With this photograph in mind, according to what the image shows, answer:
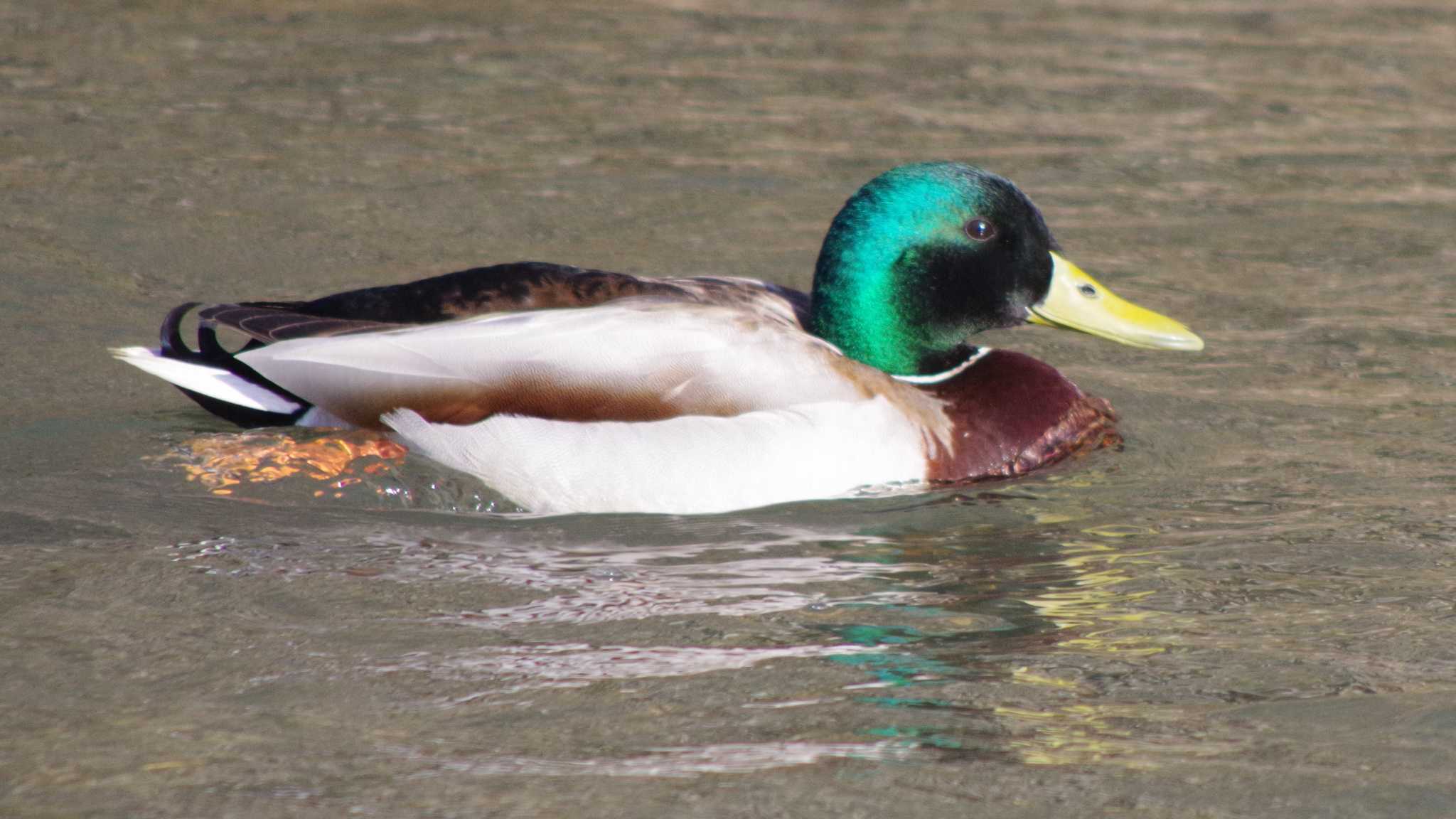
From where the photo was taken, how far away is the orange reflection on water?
5906 millimetres

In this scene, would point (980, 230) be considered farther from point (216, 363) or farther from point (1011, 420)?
point (216, 363)

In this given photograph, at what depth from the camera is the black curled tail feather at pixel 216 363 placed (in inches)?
242

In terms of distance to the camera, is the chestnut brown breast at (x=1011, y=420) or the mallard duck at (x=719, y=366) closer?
the mallard duck at (x=719, y=366)

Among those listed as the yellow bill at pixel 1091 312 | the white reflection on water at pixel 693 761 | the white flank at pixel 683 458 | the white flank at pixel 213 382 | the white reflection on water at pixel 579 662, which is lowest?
the white reflection on water at pixel 693 761

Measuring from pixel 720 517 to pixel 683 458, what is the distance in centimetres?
20

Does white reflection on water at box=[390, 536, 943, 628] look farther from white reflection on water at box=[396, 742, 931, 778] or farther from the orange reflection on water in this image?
white reflection on water at box=[396, 742, 931, 778]

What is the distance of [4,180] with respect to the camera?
359 inches

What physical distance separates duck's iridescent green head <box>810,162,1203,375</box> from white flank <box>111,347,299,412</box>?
1717 millimetres

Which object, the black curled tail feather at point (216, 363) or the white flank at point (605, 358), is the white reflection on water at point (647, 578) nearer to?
the white flank at point (605, 358)

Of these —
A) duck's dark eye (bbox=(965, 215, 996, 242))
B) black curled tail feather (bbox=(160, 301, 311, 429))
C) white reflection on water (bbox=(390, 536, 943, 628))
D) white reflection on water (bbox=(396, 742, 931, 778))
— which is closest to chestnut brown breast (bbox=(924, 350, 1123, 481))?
duck's dark eye (bbox=(965, 215, 996, 242))

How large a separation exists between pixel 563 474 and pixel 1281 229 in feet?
14.6

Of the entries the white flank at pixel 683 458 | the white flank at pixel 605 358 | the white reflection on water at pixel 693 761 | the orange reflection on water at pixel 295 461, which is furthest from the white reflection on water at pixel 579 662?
the orange reflection on water at pixel 295 461

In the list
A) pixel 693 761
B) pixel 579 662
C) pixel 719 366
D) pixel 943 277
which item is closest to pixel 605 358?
pixel 719 366

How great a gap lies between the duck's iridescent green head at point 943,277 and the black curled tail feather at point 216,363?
1.69 metres
